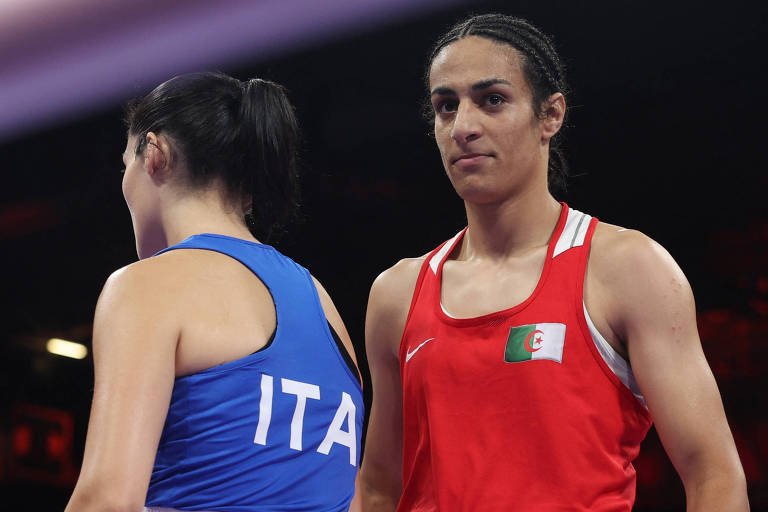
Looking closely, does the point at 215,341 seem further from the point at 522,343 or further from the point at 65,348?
the point at 65,348

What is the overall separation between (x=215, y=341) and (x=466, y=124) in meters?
0.72

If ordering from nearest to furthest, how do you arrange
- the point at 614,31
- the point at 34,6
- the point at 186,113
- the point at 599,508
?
1. the point at 186,113
2. the point at 599,508
3. the point at 34,6
4. the point at 614,31

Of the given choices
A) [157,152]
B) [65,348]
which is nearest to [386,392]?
[157,152]

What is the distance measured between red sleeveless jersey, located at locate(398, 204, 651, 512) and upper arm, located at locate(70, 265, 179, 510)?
65cm

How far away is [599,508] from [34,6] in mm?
2067

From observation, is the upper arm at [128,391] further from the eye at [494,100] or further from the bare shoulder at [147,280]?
the eye at [494,100]

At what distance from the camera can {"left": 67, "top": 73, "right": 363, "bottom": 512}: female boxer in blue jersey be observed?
105cm

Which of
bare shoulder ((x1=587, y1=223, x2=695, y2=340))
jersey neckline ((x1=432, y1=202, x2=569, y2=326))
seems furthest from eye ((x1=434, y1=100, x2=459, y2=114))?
bare shoulder ((x1=587, y1=223, x2=695, y2=340))

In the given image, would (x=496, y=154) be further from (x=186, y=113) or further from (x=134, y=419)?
(x=134, y=419)

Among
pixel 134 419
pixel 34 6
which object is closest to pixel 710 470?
pixel 134 419

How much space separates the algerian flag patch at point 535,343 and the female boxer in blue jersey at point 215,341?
336 millimetres

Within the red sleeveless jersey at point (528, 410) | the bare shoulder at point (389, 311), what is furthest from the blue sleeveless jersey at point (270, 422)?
the bare shoulder at point (389, 311)

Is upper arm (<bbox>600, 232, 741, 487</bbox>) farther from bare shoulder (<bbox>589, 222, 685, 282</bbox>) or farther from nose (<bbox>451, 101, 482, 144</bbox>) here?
nose (<bbox>451, 101, 482, 144</bbox>)

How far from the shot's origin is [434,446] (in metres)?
1.60
